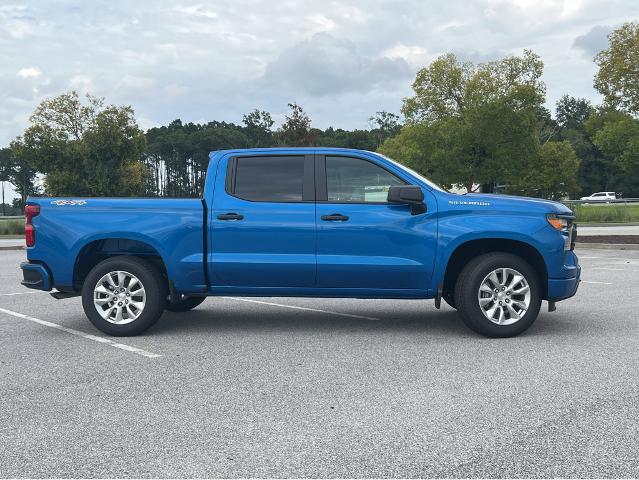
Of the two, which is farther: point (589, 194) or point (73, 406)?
point (589, 194)

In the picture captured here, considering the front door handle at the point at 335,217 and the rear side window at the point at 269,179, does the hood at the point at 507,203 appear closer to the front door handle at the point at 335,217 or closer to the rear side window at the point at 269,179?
the front door handle at the point at 335,217

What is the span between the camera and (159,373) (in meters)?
5.48

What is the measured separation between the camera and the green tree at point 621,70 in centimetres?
2030

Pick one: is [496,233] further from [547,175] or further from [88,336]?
[547,175]

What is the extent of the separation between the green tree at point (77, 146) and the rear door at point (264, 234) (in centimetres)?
5873

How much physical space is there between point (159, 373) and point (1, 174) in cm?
14540

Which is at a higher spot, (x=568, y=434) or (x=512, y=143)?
(x=512, y=143)

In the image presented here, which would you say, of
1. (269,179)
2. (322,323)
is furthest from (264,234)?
(322,323)

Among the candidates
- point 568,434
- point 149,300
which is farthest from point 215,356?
point 568,434

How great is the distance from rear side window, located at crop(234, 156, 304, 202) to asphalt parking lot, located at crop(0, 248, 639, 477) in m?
1.48

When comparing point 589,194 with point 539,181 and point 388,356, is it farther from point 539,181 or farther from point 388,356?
point 388,356

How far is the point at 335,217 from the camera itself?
22.5 feet

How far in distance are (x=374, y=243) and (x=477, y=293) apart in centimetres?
114

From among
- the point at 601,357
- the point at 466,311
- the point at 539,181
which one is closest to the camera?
the point at 601,357
